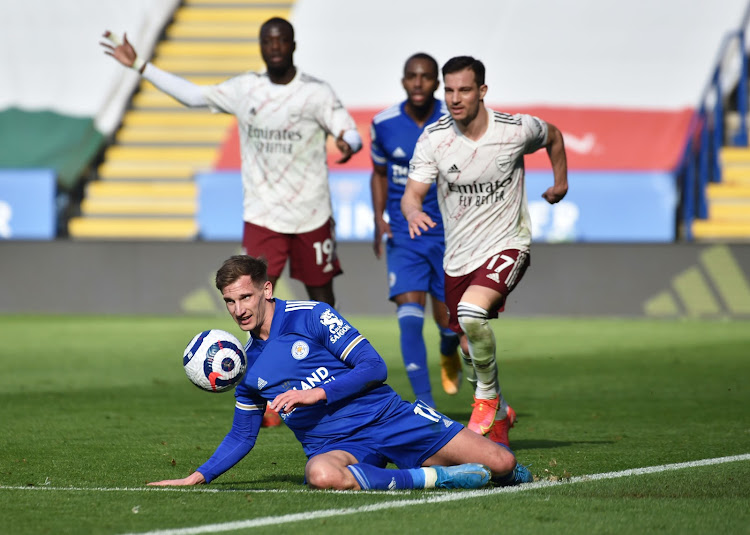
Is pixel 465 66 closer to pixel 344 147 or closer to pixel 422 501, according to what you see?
pixel 344 147

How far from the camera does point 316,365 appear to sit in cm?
571

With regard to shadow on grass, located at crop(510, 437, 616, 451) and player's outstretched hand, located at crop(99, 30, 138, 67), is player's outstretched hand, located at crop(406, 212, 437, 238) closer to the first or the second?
shadow on grass, located at crop(510, 437, 616, 451)

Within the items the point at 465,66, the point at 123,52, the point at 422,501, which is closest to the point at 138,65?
the point at 123,52

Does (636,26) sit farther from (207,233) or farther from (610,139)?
(207,233)

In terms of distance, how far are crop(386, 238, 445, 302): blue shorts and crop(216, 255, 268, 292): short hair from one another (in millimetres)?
3214

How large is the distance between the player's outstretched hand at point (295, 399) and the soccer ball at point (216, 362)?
28 cm

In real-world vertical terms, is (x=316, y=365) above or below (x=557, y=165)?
below

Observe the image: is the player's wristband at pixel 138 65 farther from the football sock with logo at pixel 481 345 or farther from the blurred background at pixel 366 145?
the blurred background at pixel 366 145

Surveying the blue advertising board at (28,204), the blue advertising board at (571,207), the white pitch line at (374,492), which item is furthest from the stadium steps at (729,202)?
the white pitch line at (374,492)

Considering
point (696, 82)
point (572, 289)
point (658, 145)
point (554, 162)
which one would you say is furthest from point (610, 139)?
point (554, 162)

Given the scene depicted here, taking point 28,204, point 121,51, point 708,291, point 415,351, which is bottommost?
point 708,291

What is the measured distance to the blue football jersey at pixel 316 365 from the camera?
5.65 m

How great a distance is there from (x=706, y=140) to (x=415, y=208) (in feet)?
45.1

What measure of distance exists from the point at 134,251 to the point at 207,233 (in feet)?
8.42
